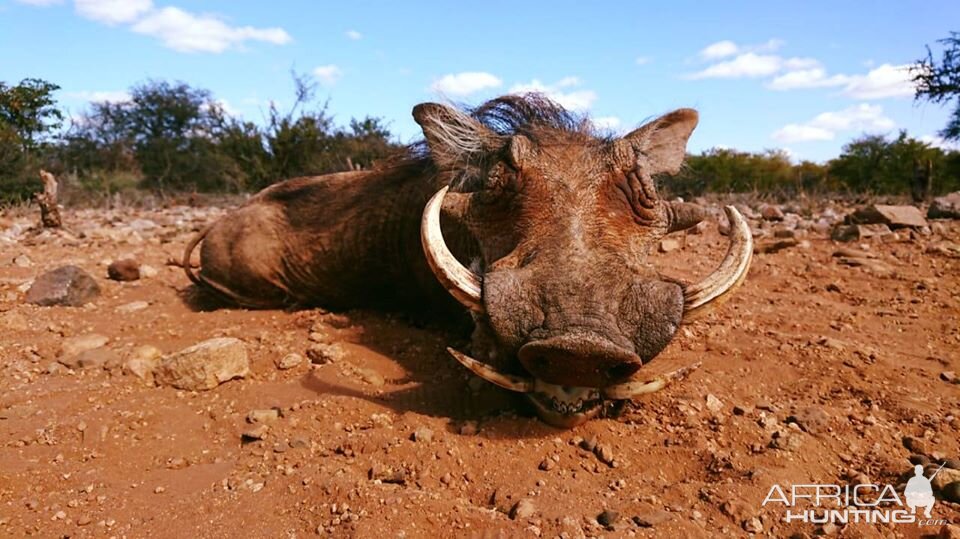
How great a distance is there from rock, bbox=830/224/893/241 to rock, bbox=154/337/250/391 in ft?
20.1

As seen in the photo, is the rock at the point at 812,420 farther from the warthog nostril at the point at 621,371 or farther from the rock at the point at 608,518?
the rock at the point at 608,518

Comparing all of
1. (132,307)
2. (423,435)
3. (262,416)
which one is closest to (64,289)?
(132,307)

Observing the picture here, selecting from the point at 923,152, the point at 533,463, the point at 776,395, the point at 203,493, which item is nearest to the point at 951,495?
the point at 776,395

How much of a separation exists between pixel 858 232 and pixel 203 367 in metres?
6.38

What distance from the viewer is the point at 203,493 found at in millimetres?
2260

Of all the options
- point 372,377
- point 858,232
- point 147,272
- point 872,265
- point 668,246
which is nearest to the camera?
point 372,377

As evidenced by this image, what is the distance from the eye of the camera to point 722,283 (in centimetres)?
255

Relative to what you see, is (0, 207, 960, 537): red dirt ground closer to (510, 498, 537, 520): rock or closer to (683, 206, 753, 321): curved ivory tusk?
(510, 498, 537, 520): rock

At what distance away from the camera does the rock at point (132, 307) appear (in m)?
4.79

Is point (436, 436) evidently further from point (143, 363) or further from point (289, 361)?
point (143, 363)

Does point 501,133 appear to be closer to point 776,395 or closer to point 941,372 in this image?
point 776,395

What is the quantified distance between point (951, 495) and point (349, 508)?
77.9 inches

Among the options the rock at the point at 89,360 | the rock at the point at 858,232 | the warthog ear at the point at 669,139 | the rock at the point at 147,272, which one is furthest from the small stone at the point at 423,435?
the rock at the point at 858,232

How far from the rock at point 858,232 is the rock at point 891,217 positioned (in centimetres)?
12
